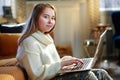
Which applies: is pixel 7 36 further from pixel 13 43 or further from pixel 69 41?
pixel 69 41

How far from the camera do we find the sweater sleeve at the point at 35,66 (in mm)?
1662

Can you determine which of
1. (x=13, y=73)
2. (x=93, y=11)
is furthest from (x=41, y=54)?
(x=93, y=11)

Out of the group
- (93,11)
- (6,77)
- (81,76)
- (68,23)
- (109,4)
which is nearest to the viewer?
(6,77)

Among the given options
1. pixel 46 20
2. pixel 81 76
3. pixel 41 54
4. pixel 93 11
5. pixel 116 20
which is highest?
pixel 46 20

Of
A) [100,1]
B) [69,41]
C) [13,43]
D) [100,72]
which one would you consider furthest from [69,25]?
[100,72]

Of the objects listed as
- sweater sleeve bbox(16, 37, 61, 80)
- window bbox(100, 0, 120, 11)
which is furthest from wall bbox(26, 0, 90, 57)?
sweater sleeve bbox(16, 37, 61, 80)

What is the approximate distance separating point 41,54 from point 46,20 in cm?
23

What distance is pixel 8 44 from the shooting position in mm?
3174

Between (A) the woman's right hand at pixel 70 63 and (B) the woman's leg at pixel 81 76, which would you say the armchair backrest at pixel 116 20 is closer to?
(A) the woman's right hand at pixel 70 63

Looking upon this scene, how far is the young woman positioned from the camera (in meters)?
1.66

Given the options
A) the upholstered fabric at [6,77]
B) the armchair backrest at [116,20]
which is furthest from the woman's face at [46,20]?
the armchair backrest at [116,20]

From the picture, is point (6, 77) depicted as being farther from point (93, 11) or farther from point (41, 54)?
point (93, 11)

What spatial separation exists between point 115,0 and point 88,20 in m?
0.66

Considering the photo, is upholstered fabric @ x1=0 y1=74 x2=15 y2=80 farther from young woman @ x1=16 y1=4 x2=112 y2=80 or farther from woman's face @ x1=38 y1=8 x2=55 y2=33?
woman's face @ x1=38 y1=8 x2=55 y2=33
